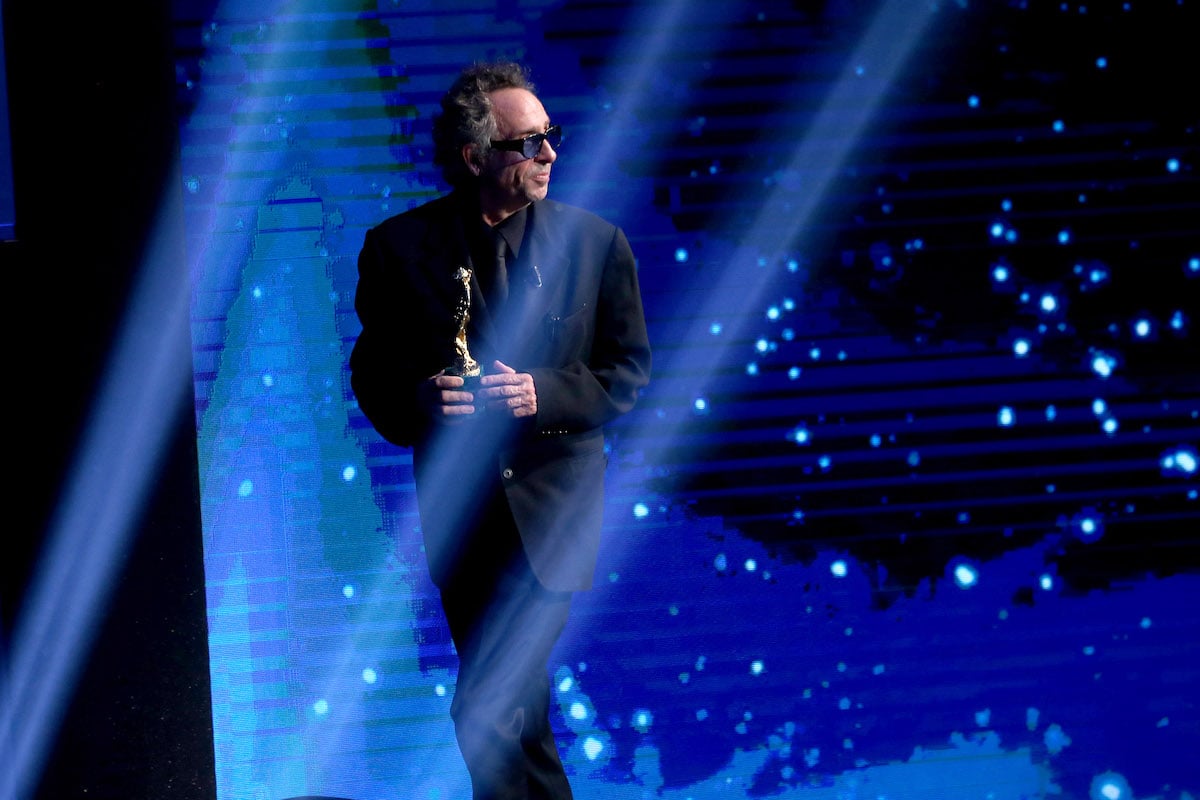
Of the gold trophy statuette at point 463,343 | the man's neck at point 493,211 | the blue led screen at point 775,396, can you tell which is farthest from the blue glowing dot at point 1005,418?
the gold trophy statuette at point 463,343

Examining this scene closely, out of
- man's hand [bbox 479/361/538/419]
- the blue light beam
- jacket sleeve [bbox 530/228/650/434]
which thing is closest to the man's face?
jacket sleeve [bbox 530/228/650/434]

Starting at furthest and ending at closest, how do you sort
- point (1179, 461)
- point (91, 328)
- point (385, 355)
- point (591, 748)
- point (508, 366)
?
point (1179, 461) < point (591, 748) < point (91, 328) < point (385, 355) < point (508, 366)

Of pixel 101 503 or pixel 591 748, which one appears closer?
pixel 101 503

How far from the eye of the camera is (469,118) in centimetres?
255

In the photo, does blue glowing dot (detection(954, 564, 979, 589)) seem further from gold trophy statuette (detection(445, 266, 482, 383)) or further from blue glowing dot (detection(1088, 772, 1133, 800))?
gold trophy statuette (detection(445, 266, 482, 383))

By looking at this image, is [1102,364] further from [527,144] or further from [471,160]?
[471,160]

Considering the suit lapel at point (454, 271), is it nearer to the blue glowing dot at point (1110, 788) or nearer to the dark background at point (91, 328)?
the dark background at point (91, 328)

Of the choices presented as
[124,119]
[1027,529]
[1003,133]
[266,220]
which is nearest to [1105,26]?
[1003,133]

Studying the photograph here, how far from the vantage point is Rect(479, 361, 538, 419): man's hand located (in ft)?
7.74

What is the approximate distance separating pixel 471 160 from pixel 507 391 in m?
0.66

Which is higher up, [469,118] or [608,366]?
[469,118]

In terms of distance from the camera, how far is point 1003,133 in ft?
11.3

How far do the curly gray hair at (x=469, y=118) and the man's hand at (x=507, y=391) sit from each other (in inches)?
23.3

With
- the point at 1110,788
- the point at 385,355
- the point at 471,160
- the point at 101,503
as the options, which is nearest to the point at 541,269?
the point at 471,160
